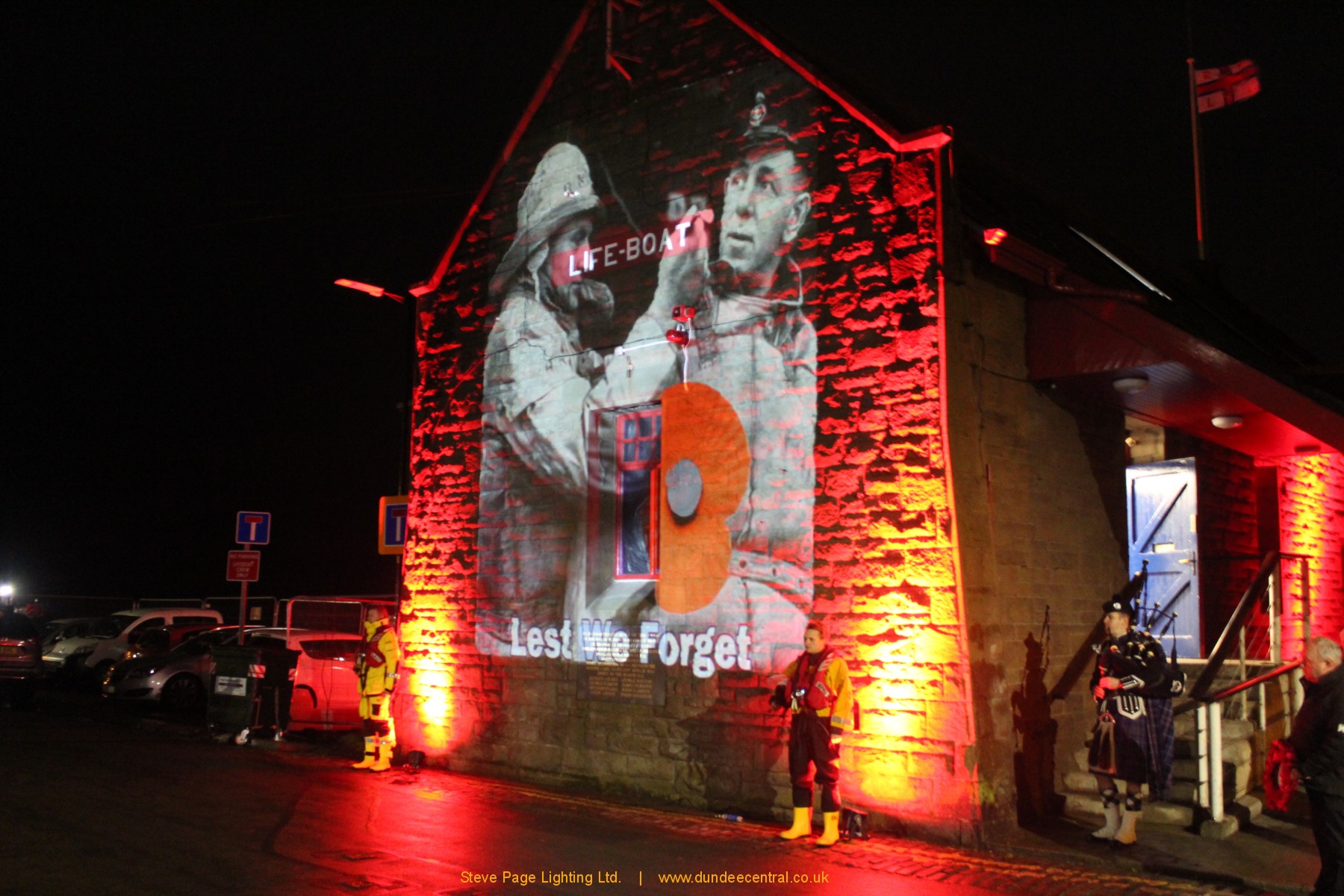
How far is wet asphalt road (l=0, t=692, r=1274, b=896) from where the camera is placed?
7.55 meters

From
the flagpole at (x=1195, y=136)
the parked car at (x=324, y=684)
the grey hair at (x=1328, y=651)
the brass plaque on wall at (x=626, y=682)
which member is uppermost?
the flagpole at (x=1195, y=136)

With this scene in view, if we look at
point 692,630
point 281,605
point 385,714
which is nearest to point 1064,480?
point 692,630

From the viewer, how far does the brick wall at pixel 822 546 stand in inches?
382

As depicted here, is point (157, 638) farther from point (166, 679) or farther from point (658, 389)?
point (658, 389)

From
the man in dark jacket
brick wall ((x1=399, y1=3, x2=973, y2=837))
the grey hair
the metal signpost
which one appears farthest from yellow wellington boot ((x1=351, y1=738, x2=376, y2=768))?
the grey hair

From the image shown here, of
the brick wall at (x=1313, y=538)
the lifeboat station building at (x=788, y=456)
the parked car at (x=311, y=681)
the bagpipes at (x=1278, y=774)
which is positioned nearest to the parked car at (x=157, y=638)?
the parked car at (x=311, y=681)

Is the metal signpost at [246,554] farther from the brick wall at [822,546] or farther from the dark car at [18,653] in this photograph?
the dark car at [18,653]

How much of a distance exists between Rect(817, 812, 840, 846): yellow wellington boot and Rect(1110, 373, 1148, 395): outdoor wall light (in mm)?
4825

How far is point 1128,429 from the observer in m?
13.5

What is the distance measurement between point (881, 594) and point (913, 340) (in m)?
2.27

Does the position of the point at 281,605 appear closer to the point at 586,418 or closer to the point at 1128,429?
the point at 586,418

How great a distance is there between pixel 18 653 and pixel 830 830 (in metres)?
16.0

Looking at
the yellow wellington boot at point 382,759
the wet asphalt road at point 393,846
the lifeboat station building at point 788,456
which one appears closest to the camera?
the wet asphalt road at point 393,846

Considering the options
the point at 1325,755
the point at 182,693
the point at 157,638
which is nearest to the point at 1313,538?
the point at 1325,755
